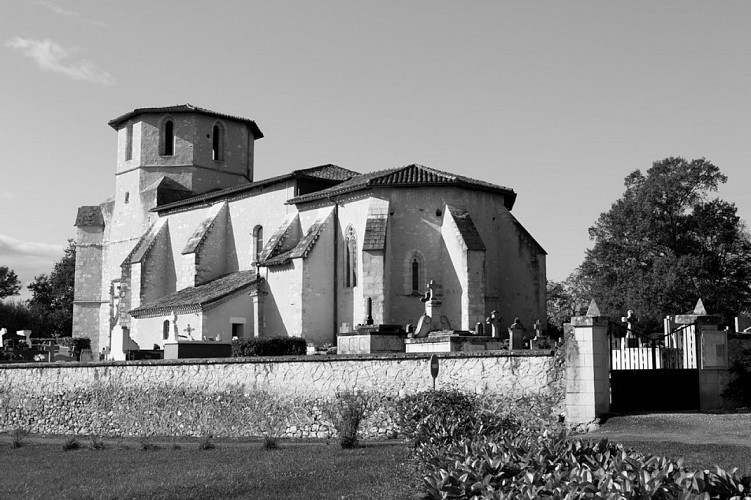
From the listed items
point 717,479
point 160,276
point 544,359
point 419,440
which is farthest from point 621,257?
point 717,479

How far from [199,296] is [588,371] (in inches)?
1062

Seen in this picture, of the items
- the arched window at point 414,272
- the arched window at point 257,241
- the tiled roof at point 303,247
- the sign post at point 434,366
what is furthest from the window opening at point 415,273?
the sign post at point 434,366

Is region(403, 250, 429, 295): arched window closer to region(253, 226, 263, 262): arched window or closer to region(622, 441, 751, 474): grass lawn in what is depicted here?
region(253, 226, 263, 262): arched window

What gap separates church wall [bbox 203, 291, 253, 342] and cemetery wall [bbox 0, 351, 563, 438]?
33.2 ft

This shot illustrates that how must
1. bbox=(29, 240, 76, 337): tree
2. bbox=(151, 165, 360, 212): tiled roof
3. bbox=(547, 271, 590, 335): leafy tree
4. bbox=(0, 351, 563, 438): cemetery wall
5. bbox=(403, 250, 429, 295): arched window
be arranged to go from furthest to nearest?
bbox=(29, 240, 76, 337): tree → bbox=(547, 271, 590, 335): leafy tree → bbox=(151, 165, 360, 212): tiled roof → bbox=(403, 250, 429, 295): arched window → bbox=(0, 351, 563, 438): cemetery wall

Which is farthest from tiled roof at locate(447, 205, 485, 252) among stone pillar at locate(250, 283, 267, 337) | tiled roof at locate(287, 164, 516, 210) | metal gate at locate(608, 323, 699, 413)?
metal gate at locate(608, 323, 699, 413)

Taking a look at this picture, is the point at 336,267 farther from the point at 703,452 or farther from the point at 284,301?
the point at 703,452

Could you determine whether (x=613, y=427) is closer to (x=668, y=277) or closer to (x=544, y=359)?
(x=544, y=359)

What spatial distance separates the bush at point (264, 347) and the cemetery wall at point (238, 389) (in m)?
4.59

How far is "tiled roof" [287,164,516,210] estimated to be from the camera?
1400 inches

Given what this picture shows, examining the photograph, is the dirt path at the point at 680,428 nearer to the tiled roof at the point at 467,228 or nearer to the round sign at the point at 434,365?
the round sign at the point at 434,365

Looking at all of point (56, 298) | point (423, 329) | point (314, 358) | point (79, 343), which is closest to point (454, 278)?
point (423, 329)

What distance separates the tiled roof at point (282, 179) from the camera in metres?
41.0

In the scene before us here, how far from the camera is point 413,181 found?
35.7m
